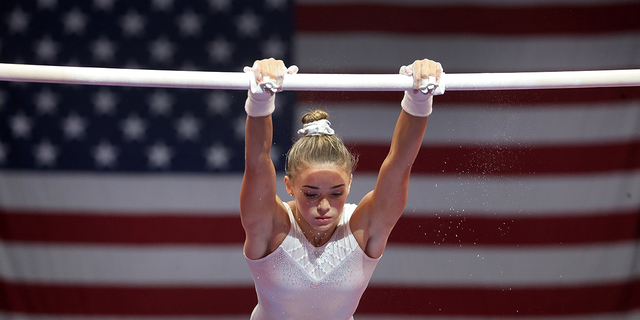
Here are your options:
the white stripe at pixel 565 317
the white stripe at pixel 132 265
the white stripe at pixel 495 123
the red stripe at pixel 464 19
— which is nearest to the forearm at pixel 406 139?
the white stripe at pixel 495 123

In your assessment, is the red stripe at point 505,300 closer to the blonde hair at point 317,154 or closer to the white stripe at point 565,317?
the white stripe at point 565,317

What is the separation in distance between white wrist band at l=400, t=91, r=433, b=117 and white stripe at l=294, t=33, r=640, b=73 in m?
1.21

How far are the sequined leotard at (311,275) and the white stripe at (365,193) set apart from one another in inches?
40.9

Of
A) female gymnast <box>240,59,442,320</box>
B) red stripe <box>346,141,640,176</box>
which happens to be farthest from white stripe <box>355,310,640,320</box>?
female gymnast <box>240,59,442,320</box>

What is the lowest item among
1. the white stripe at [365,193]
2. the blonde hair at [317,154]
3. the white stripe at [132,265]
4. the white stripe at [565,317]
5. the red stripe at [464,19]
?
the white stripe at [565,317]

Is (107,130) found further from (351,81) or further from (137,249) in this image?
(351,81)

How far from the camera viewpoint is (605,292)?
2.88 metres

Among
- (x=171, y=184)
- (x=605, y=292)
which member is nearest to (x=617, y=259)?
(x=605, y=292)

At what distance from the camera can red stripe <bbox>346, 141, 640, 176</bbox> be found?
275 cm

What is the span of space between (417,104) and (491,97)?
4.44 ft

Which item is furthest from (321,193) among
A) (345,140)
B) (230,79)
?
(345,140)

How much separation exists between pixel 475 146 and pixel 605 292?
1.12 m

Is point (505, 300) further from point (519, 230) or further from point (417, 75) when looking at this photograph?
point (417, 75)

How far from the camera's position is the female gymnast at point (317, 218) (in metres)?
1.55
